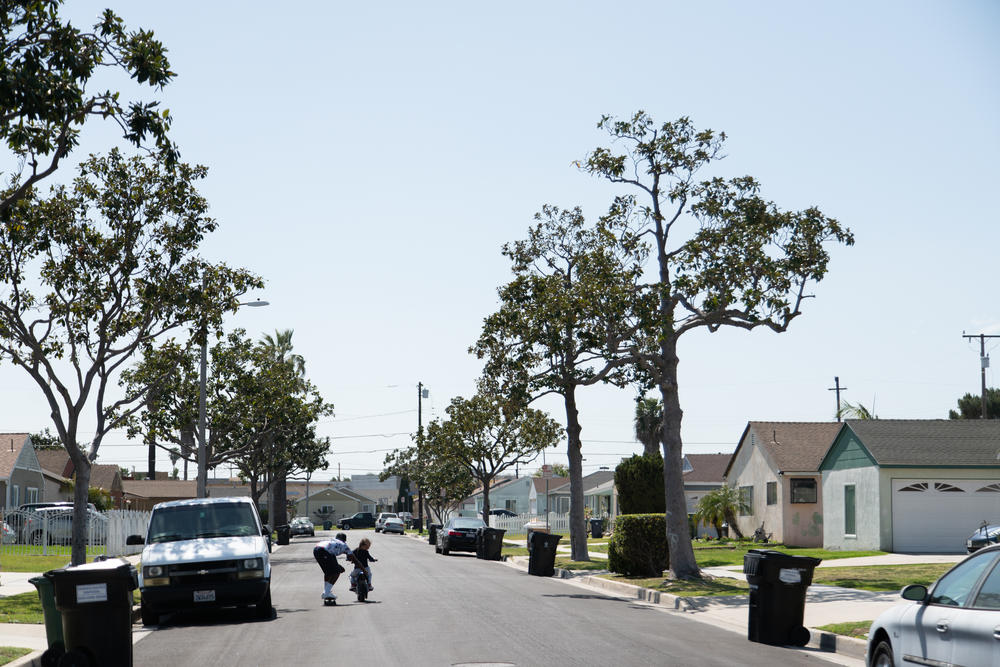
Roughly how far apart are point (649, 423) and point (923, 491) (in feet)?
134

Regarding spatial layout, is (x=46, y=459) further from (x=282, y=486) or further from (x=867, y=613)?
(x=867, y=613)

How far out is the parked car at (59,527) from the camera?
36.8m

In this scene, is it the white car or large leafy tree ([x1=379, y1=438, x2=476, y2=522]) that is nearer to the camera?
the white car

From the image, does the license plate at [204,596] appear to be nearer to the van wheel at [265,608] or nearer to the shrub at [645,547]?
the van wheel at [265,608]

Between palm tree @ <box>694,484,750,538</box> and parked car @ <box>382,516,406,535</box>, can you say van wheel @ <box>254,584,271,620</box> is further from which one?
parked car @ <box>382,516,406,535</box>

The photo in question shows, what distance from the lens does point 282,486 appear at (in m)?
71.2

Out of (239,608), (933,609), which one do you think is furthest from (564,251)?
(933,609)

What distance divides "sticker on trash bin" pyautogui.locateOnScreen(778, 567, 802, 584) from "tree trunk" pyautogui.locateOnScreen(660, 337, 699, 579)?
29.1ft

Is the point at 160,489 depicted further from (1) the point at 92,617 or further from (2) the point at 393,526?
(1) the point at 92,617

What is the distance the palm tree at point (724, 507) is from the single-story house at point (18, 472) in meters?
30.3

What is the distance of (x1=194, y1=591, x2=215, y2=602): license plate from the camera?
16.8 meters

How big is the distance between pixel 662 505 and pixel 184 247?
1874 cm

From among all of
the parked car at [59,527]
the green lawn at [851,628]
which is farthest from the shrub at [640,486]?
the green lawn at [851,628]

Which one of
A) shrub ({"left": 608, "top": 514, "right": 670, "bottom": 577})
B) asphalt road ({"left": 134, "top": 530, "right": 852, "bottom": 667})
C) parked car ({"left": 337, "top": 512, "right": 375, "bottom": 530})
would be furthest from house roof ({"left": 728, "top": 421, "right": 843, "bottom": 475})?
parked car ({"left": 337, "top": 512, "right": 375, "bottom": 530})
